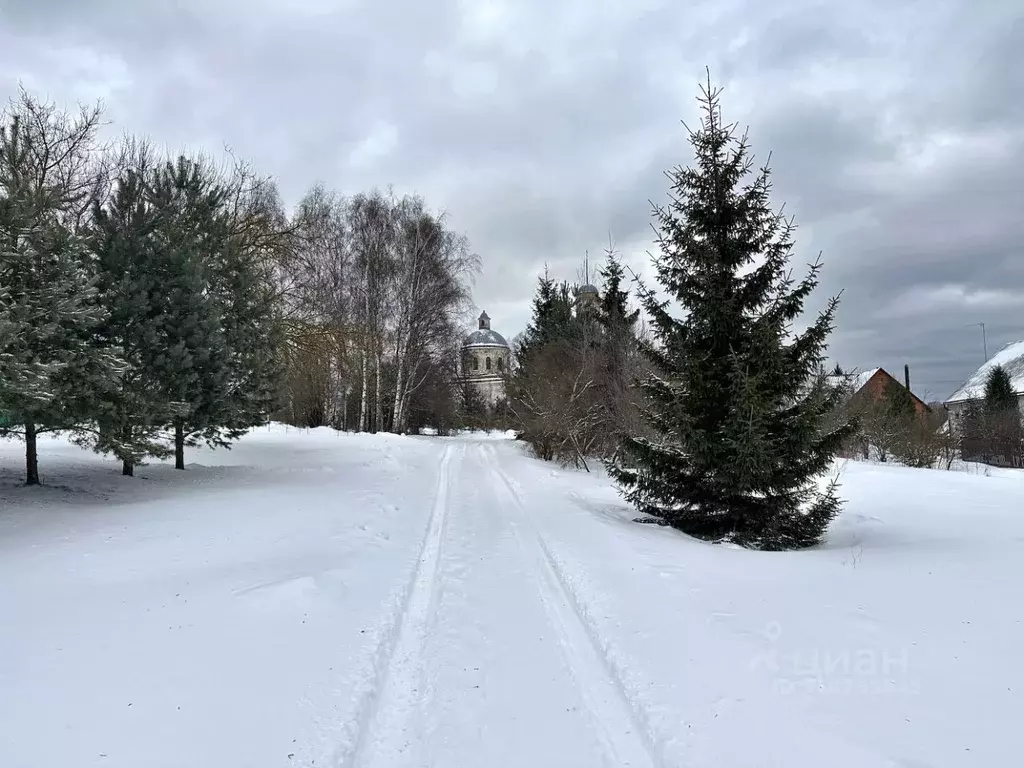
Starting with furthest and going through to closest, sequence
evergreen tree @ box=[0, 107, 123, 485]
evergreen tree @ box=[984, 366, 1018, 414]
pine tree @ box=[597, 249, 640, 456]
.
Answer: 1. evergreen tree @ box=[984, 366, 1018, 414]
2. pine tree @ box=[597, 249, 640, 456]
3. evergreen tree @ box=[0, 107, 123, 485]

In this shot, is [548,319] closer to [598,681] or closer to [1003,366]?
[598,681]

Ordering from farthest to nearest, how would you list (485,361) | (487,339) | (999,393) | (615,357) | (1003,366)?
(487,339), (485,361), (1003,366), (999,393), (615,357)

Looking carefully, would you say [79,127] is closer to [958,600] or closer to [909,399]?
[958,600]

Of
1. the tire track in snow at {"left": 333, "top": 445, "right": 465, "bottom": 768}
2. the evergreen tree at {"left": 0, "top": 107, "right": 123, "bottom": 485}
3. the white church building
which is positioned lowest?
the tire track in snow at {"left": 333, "top": 445, "right": 465, "bottom": 768}

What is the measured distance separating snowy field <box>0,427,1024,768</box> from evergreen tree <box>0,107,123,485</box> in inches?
66.8

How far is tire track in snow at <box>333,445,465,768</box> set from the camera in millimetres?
3271

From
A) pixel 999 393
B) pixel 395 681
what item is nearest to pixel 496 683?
pixel 395 681

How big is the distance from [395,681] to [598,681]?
1.40m

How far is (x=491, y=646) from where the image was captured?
15.0ft

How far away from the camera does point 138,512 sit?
31.3ft

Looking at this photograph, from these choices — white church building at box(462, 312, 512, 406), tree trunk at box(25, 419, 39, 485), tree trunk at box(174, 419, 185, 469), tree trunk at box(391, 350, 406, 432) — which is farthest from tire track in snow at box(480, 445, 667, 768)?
white church building at box(462, 312, 512, 406)

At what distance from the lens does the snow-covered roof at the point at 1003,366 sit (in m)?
54.0

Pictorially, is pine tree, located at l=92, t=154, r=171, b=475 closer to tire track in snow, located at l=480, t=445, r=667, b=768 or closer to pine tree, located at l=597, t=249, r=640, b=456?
tire track in snow, located at l=480, t=445, r=667, b=768

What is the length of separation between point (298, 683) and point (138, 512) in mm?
7239
